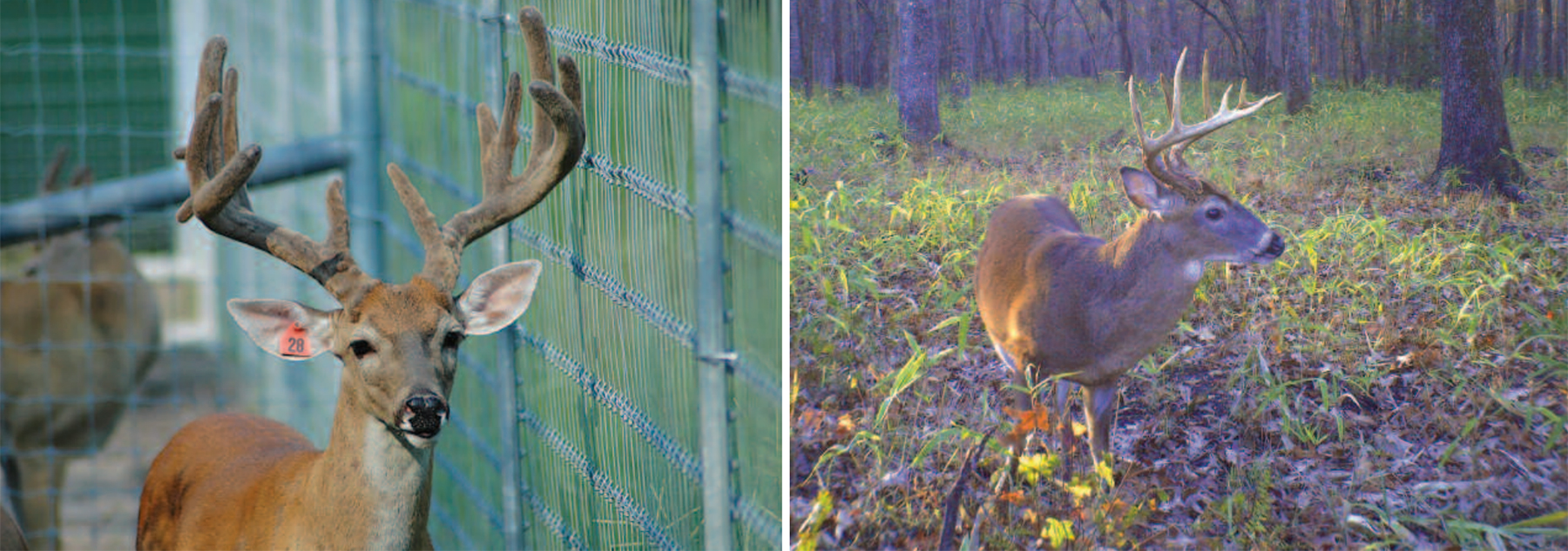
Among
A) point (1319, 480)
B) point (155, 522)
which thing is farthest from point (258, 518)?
point (1319, 480)

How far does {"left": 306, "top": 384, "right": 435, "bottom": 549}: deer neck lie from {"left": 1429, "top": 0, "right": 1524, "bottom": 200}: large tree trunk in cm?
236

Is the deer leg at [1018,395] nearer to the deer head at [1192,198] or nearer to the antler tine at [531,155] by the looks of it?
the deer head at [1192,198]

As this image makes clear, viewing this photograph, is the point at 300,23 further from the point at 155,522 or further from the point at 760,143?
the point at 760,143

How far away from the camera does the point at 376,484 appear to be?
2.79m

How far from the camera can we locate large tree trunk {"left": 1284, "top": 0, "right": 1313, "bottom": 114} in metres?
3.51

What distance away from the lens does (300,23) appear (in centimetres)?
444

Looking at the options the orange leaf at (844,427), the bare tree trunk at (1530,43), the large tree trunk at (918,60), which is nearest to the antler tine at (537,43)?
the large tree trunk at (918,60)

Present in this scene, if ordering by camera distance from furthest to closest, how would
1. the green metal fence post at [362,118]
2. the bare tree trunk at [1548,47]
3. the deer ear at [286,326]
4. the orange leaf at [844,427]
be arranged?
the green metal fence post at [362,118] → the orange leaf at [844,427] → the bare tree trunk at [1548,47] → the deer ear at [286,326]

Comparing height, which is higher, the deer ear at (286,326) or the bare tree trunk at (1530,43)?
the bare tree trunk at (1530,43)

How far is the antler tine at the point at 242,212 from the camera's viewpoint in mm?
2801

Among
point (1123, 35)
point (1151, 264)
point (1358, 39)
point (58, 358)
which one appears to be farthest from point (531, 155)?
point (58, 358)

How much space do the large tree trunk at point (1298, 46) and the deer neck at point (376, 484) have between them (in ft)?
6.83

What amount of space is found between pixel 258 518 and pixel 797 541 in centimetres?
128

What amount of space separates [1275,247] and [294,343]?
2.17 metres
